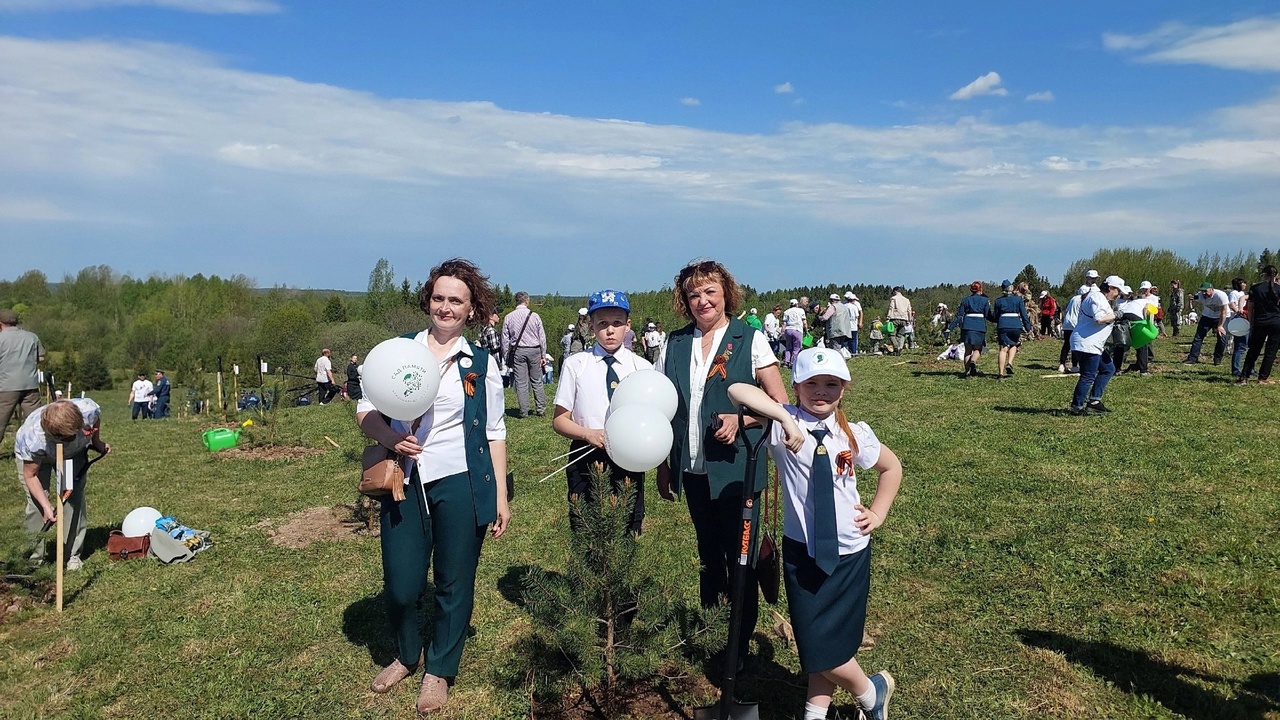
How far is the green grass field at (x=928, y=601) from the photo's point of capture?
13.1 ft

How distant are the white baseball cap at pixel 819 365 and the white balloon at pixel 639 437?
0.66 meters

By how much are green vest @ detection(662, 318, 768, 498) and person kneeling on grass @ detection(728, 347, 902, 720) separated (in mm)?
402

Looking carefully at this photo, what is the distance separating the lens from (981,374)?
1630 centimetres

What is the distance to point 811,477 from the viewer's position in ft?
10.0

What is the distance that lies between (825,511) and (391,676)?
2602mm

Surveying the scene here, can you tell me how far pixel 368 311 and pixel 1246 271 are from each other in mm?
66174

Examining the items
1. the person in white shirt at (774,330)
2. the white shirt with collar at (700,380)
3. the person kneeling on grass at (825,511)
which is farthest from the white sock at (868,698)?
the person in white shirt at (774,330)

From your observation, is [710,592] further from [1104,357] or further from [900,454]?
[1104,357]

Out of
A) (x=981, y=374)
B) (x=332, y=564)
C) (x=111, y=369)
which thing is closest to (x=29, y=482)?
(x=332, y=564)

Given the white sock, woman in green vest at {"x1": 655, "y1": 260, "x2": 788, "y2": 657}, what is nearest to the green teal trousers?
woman in green vest at {"x1": 655, "y1": 260, "x2": 788, "y2": 657}

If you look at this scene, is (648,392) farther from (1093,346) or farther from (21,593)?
(1093,346)

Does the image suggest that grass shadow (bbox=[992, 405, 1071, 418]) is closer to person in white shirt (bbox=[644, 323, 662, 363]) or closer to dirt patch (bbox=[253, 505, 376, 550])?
dirt patch (bbox=[253, 505, 376, 550])

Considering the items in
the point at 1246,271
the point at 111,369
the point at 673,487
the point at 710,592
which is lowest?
the point at 111,369

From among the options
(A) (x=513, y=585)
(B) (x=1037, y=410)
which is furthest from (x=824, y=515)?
(B) (x=1037, y=410)
